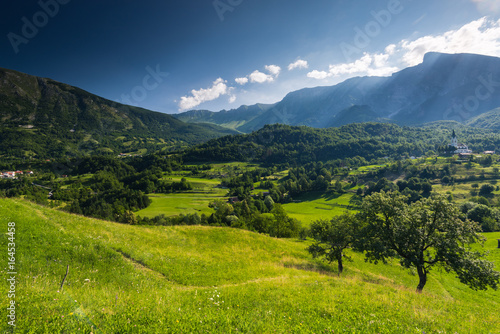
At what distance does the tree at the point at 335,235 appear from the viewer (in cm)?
2784

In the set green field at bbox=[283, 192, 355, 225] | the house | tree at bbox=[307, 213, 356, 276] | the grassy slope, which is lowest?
green field at bbox=[283, 192, 355, 225]

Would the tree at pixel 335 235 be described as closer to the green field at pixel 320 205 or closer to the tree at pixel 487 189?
the green field at pixel 320 205

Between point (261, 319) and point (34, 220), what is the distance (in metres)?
19.2

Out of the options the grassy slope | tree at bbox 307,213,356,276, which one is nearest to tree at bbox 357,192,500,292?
tree at bbox 307,213,356,276

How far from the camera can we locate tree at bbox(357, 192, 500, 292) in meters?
18.9

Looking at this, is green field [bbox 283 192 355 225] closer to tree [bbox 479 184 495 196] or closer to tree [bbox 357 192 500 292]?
tree [bbox 479 184 495 196]

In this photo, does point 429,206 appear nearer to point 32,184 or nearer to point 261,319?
point 261,319

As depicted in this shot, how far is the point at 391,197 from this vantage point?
2427cm

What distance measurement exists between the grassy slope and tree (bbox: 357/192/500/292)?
559 centimetres

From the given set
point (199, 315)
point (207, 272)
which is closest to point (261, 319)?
point (199, 315)

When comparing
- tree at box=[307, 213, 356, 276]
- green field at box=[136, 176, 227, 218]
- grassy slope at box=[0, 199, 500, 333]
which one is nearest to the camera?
grassy slope at box=[0, 199, 500, 333]

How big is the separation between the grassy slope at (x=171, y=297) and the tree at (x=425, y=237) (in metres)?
5.59

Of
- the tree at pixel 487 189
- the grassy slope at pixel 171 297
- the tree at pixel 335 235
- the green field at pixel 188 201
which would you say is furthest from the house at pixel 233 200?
the tree at pixel 487 189

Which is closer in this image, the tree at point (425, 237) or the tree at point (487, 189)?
the tree at point (425, 237)
